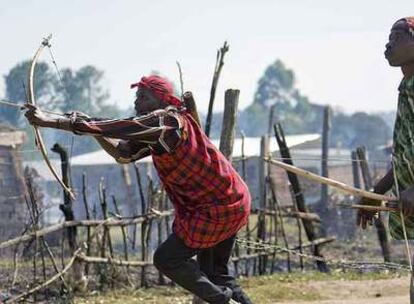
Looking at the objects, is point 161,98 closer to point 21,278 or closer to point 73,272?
point 73,272

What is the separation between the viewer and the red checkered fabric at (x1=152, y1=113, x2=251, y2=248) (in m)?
5.17

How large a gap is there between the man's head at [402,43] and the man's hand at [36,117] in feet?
6.68

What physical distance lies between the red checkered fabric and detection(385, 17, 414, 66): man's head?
50.3 inches

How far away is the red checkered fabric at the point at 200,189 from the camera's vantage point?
5172mm

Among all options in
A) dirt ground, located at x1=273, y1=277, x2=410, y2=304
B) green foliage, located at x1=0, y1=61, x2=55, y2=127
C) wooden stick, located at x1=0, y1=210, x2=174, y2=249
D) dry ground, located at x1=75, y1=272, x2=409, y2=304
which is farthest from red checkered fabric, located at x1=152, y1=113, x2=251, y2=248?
green foliage, located at x1=0, y1=61, x2=55, y2=127

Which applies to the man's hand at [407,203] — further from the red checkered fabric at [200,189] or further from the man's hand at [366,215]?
the red checkered fabric at [200,189]

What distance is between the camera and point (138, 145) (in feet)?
17.4

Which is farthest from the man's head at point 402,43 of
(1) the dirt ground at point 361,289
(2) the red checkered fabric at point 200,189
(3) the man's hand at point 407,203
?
(1) the dirt ground at point 361,289

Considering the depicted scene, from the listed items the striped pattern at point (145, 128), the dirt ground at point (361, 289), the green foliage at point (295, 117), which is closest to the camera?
the striped pattern at point (145, 128)

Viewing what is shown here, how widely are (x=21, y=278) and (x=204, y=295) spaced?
5621mm

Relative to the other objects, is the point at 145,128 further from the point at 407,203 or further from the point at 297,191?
the point at 297,191

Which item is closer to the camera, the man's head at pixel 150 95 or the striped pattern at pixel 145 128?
the striped pattern at pixel 145 128

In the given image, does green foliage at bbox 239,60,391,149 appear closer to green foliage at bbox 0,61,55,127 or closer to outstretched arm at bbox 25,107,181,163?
green foliage at bbox 0,61,55,127

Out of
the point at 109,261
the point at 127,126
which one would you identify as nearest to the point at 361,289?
the point at 109,261
